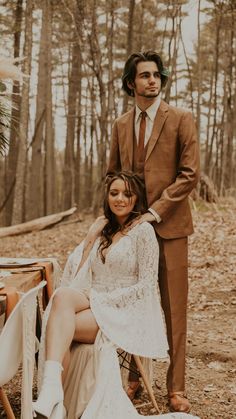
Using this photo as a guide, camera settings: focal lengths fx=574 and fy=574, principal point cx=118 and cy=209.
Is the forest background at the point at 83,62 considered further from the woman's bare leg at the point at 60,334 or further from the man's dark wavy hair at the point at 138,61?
the woman's bare leg at the point at 60,334

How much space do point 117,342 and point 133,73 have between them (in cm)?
173

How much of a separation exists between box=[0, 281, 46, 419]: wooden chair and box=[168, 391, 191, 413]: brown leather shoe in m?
1.33

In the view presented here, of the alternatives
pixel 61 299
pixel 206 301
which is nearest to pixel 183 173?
pixel 61 299

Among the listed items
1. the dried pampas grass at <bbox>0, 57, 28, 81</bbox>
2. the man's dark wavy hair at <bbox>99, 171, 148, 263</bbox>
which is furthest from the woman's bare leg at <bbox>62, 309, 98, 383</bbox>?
the dried pampas grass at <bbox>0, 57, 28, 81</bbox>

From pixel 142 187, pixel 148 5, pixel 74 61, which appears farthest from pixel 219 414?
pixel 148 5

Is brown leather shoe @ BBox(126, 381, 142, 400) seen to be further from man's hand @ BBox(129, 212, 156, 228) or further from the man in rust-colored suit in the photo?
man's hand @ BBox(129, 212, 156, 228)

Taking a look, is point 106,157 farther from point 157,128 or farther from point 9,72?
point 9,72

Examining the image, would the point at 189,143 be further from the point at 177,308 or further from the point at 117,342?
the point at 117,342

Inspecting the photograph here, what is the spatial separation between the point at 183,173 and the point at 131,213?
1.39 ft

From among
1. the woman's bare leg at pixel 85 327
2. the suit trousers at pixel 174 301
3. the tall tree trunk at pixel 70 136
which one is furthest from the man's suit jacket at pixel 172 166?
the tall tree trunk at pixel 70 136

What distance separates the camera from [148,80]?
147 inches

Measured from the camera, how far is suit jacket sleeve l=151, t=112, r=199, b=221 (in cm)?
368

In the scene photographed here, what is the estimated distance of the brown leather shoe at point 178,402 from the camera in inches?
147

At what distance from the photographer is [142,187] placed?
373 cm
